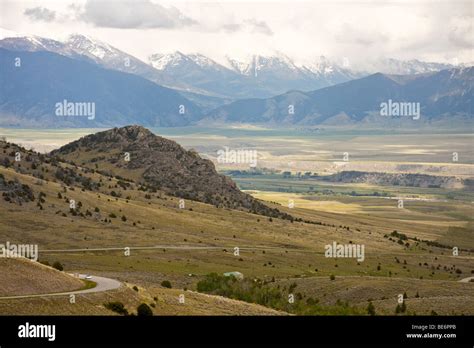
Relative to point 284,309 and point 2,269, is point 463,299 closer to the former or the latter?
point 284,309

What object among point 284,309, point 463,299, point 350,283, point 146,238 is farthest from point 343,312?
point 146,238

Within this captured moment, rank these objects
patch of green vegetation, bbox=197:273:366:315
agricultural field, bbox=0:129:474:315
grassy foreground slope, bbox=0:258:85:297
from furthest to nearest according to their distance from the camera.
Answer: agricultural field, bbox=0:129:474:315 → patch of green vegetation, bbox=197:273:366:315 → grassy foreground slope, bbox=0:258:85:297

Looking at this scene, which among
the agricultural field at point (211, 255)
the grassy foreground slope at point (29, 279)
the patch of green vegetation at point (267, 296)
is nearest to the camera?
the grassy foreground slope at point (29, 279)

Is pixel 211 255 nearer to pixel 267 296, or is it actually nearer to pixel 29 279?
pixel 267 296

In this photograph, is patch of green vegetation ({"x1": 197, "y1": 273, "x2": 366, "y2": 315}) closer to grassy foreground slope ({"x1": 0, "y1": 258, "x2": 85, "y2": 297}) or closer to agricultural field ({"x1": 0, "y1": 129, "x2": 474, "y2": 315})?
agricultural field ({"x1": 0, "y1": 129, "x2": 474, "y2": 315})

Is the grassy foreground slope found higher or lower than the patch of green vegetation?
higher

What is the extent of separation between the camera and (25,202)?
14050cm

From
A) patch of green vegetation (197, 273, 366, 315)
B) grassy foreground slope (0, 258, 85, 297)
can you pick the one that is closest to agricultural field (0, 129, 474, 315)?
patch of green vegetation (197, 273, 366, 315)

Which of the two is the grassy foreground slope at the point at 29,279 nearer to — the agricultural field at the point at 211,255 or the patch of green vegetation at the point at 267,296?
the agricultural field at the point at 211,255

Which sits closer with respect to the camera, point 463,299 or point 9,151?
point 463,299

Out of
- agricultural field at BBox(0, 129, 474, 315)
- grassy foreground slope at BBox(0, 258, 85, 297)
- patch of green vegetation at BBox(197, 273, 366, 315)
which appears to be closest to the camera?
grassy foreground slope at BBox(0, 258, 85, 297)

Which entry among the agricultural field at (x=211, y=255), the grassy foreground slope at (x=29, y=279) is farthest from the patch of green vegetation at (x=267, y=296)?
the grassy foreground slope at (x=29, y=279)

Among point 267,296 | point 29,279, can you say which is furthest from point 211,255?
point 29,279
